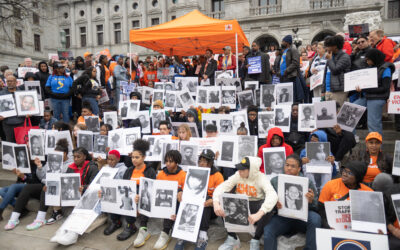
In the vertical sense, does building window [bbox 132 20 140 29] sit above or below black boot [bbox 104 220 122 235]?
above

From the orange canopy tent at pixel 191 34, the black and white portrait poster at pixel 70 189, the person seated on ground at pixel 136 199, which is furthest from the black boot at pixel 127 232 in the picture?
the orange canopy tent at pixel 191 34

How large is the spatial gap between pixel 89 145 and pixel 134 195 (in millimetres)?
2042

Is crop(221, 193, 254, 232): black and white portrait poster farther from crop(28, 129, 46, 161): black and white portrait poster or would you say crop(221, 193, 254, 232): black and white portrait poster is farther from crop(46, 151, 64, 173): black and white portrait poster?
crop(28, 129, 46, 161): black and white portrait poster

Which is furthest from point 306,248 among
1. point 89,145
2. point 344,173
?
point 89,145

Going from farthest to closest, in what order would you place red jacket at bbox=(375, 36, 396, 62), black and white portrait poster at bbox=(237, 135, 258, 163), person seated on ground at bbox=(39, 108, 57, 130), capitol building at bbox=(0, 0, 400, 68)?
capitol building at bbox=(0, 0, 400, 68), person seated on ground at bbox=(39, 108, 57, 130), red jacket at bbox=(375, 36, 396, 62), black and white portrait poster at bbox=(237, 135, 258, 163)

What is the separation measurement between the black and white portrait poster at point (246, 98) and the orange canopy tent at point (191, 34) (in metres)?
1.80

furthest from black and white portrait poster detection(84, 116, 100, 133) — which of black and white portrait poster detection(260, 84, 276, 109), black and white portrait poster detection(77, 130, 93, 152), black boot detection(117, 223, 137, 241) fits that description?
black and white portrait poster detection(260, 84, 276, 109)

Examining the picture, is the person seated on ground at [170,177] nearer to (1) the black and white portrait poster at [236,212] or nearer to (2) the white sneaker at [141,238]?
(2) the white sneaker at [141,238]

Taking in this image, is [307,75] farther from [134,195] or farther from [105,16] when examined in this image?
[105,16]

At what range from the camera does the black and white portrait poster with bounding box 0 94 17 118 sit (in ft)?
18.7

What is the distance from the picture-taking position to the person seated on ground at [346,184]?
10.2 feet

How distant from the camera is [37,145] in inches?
203

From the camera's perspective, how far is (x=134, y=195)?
12.6 feet

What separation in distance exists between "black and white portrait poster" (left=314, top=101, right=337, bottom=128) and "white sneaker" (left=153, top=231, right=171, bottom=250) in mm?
3002
